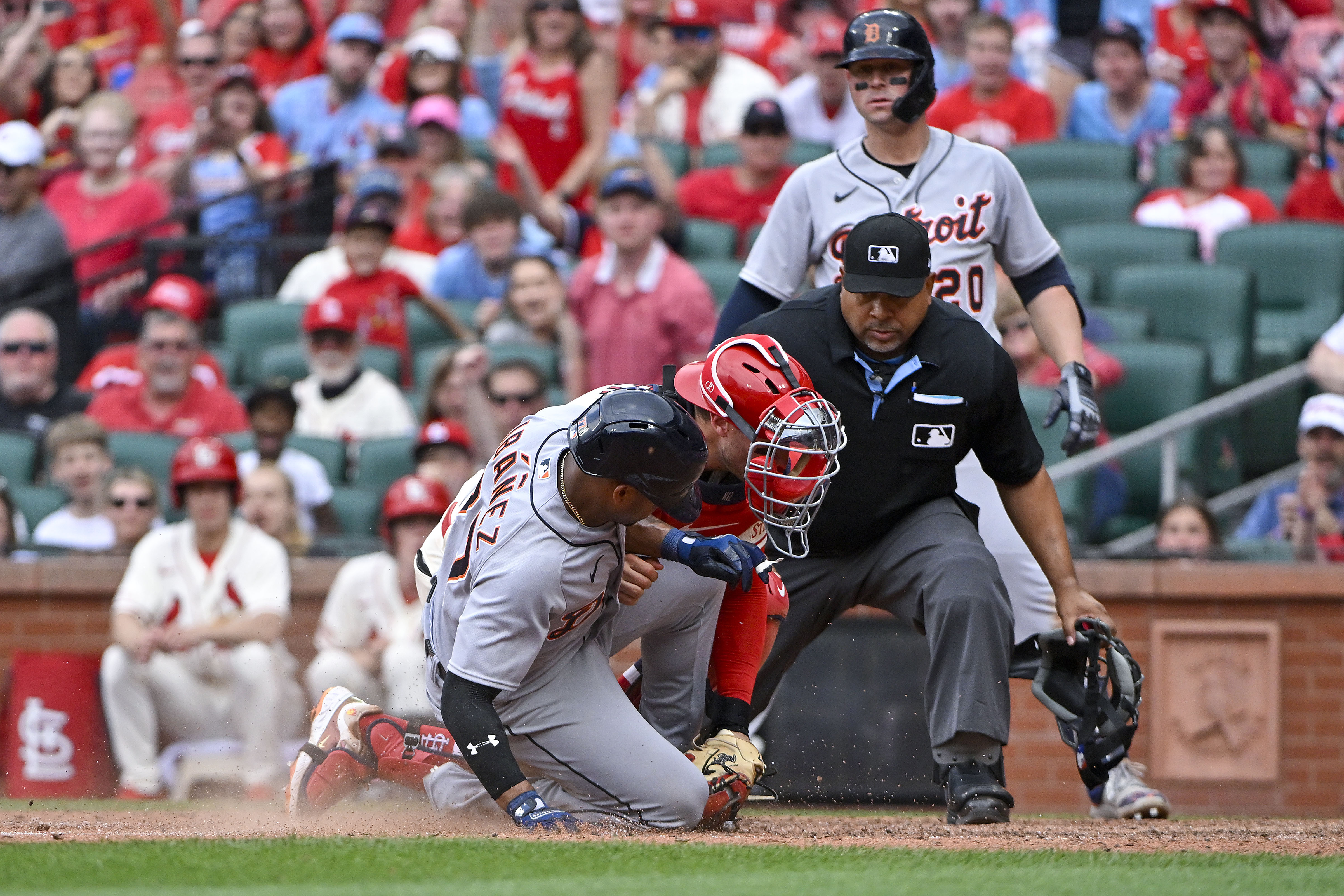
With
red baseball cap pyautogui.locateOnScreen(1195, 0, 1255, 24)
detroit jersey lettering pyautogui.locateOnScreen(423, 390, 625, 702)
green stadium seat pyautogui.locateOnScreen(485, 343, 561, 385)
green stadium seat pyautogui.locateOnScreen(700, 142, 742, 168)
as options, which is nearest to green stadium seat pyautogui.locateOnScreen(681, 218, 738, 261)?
green stadium seat pyautogui.locateOnScreen(700, 142, 742, 168)

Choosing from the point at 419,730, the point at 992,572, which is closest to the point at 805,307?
the point at 992,572

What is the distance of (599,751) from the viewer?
14.8 ft

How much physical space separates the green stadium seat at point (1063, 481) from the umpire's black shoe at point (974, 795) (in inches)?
111

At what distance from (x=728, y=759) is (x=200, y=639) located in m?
3.11

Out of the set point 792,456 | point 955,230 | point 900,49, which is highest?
point 900,49

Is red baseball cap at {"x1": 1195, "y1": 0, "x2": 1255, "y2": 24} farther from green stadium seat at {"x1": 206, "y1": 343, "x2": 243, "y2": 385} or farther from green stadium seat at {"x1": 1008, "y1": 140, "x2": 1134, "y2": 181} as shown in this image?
green stadium seat at {"x1": 206, "y1": 343, "x2": 243, "y2": 385}

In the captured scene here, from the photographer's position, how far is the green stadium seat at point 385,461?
823cm

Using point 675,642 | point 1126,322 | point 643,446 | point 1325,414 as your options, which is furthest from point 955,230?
point 1126,322

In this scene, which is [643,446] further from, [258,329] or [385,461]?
[258,329]

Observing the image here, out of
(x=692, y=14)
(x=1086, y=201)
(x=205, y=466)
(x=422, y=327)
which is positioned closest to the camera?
(x=205, y=466)

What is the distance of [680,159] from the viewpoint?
10219 millimetres

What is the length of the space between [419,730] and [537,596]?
1165 mm

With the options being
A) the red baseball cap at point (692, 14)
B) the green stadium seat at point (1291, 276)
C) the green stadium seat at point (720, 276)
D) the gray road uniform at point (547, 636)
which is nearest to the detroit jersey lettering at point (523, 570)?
the gray road uniform at point (547, 636)

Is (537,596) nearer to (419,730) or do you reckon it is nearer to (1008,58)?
(419,730)
